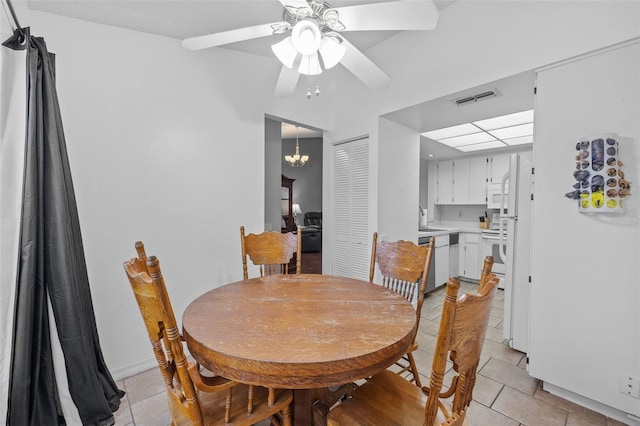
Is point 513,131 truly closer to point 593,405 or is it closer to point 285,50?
point 593,405

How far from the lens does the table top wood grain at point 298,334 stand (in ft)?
2.84

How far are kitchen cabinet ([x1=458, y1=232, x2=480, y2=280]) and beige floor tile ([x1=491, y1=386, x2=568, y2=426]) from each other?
2857mm

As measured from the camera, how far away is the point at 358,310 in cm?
125

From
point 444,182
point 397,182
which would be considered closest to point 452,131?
point 397,182

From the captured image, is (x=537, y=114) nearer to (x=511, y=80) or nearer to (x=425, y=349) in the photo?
(x=511, y=80)

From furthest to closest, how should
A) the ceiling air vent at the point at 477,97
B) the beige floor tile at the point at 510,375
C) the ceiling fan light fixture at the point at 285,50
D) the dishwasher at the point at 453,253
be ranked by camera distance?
the dishwasher at the point at 453,253 → the ceiling air vent at the point at 477,97 → the beige floor tile at the point at 510,375 → the ceiling fan light fixture at the point at 285,50

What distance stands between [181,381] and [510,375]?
2.36 meters

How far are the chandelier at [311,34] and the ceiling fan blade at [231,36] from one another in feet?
0.22

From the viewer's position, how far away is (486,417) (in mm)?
1673

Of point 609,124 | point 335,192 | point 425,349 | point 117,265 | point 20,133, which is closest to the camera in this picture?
point 20,133

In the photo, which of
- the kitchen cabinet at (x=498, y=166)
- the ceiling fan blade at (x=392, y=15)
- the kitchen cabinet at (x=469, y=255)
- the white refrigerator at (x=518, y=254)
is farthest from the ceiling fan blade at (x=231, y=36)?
the kitchen cabinet at (x=498, y=166)

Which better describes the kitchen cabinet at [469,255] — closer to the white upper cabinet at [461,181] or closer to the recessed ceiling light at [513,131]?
the white upper cabinet at [461,181]

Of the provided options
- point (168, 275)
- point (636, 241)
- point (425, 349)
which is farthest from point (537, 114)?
point (168, 275)

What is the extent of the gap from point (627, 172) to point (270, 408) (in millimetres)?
2263
